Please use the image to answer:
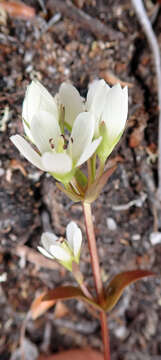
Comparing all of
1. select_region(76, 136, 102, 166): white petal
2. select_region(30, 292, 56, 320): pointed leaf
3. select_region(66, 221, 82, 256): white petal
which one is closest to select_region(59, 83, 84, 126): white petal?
select_region(76, 136, 102, 166): white petal

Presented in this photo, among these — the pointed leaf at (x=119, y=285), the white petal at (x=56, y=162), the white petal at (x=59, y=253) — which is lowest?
the pointed leaf at (x=119, y=285)

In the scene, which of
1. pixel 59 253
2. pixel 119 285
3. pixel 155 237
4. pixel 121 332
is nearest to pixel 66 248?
pixel 59 253

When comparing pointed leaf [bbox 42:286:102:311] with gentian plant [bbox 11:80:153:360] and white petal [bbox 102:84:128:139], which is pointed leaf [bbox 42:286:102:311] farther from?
white petal [bbox 102:84:128:139]

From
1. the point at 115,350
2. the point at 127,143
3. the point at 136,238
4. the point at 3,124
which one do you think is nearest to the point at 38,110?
the point at 3,124

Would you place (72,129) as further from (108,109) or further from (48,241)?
(48,241)

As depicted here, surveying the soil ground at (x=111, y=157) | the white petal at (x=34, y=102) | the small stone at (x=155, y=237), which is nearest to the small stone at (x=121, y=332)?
the soil ground at (x=111, y=157)

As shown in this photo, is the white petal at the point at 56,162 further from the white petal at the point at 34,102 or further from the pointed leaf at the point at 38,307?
the pointed leaf at the point at 38,307

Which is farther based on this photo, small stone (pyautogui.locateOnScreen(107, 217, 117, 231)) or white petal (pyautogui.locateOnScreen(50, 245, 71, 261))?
small stone (pyautogui.locateOnScreen(107, 217, 117, 231))
